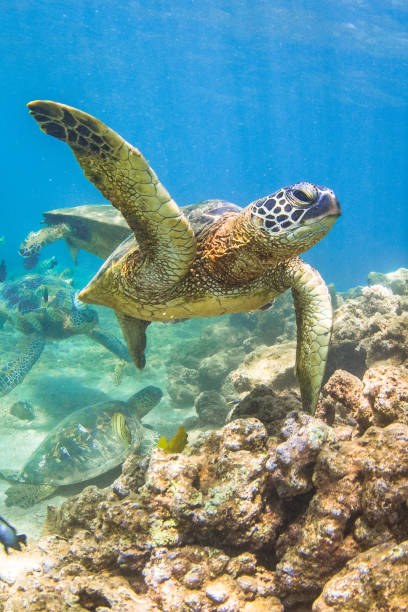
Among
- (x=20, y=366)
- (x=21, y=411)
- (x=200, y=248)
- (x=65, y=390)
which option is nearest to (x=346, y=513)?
(x=200, y=248)

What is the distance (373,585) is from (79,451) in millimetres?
4674

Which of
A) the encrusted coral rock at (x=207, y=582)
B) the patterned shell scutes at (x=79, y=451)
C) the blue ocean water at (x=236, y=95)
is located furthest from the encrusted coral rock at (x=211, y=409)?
the blue ocean water at (x=236, y=95)

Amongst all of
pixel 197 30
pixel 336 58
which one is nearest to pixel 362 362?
pixel 336 58

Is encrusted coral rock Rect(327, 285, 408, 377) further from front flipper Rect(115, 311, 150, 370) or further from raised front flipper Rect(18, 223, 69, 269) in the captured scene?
raised front flipper Rect(18, 223, 69, 269)


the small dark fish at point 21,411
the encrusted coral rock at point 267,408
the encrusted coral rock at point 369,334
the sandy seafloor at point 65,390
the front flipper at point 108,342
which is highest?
the encrusted coral rock at point 267,408

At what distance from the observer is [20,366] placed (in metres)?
7.37

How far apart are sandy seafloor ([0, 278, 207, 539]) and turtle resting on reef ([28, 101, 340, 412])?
3.38 m

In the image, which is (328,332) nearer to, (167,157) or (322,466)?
(322,466)

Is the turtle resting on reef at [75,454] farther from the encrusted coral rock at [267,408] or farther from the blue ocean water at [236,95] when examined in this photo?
the blue ocean water at [236,95]

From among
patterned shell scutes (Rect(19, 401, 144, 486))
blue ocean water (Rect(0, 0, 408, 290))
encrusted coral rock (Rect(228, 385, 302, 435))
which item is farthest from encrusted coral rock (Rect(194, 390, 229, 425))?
blue ocean water (Rect(0, 0, 408, 290))

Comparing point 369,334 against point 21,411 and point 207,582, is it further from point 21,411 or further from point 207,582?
point 21,411

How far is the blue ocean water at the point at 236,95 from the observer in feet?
109

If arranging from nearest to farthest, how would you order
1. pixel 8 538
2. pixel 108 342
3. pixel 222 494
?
pixel 222 494 < pixel 8 538 < pixel 108 342

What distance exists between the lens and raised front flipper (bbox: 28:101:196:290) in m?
2.13
